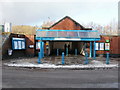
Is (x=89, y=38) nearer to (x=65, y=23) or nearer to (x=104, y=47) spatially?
(x=104, y=47)

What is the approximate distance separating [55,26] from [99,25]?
171 feet

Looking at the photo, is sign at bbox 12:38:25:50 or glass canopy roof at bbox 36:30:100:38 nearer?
glass canopy roof at bbox 36:30:100:38

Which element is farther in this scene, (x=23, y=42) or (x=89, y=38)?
(x=23, y=42)

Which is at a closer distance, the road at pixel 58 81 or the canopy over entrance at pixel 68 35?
Result: the road at pixel 58 81

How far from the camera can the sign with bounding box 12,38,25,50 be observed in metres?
22.9

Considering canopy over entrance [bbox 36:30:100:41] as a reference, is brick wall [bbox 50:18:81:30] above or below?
above

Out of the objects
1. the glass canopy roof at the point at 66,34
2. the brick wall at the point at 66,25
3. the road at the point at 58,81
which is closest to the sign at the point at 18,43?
the glass canopy roof at the point at 66,34

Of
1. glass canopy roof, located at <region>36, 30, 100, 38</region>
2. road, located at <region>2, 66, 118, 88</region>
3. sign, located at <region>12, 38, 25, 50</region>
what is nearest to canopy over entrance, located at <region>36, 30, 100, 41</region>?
glass canopy roof, located at <region>36, 30, 100, 38</region>

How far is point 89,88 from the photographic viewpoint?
727cm

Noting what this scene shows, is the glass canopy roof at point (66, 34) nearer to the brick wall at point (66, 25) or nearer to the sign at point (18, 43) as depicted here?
the sign at point (18, 43)

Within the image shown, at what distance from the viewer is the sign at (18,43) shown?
22.9m

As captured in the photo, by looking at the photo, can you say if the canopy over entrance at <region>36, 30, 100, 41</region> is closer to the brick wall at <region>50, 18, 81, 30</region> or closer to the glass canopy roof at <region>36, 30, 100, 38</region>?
the glass canopy roof at <region>36, 30, 100, 38</region>

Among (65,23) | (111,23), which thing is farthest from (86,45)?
(111,23)

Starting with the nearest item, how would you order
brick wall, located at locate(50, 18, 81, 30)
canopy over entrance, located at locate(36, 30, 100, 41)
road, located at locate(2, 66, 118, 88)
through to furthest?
road, located at locate(2, 66, 118, 88) → canopy over entrance, located at locate(36, 30, 100, 41) → brick wall, located at locate(50, 18, 81, 30)
